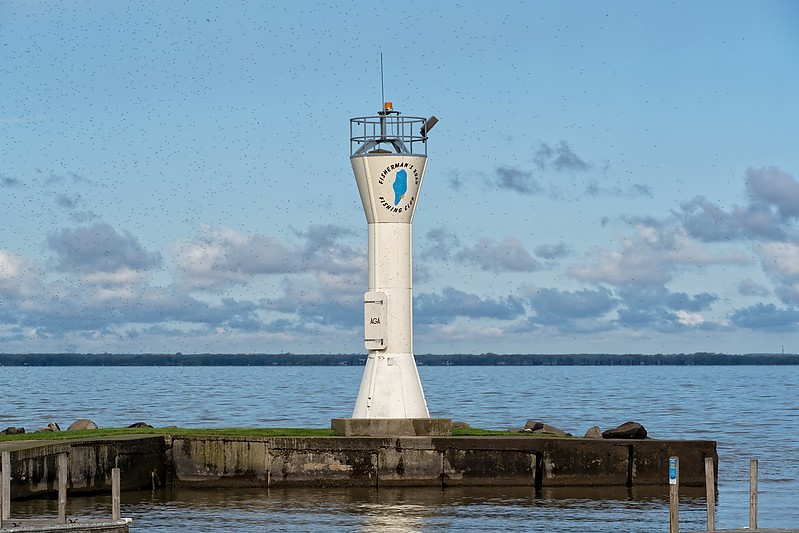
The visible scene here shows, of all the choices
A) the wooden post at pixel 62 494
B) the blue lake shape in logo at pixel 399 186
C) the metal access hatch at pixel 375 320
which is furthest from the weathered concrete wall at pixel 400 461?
the wooden post at pixel 62 494

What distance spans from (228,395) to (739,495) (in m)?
70.2

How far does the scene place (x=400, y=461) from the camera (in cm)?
2847

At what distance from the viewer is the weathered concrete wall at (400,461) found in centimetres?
2844

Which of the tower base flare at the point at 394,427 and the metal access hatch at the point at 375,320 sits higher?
the metal access hatch at the point at 375,320

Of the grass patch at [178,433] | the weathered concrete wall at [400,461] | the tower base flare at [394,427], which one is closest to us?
the weathered concrete wall at [400,461]

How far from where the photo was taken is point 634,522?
25.0 metres

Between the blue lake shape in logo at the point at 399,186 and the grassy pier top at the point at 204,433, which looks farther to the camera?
the grassy pier top at the point at 204,433

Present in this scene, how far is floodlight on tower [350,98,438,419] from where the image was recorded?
29203 millimetres

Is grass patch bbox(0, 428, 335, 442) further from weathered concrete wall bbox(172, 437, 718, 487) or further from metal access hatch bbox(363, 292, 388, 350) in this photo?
metal access hatch bbox(363, 292, 388, 350)

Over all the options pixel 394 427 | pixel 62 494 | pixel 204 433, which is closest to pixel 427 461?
pixel 394 427

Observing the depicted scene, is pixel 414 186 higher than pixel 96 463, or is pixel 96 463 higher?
pixel 414 186

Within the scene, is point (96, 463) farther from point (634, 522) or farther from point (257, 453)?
point (634, 522)

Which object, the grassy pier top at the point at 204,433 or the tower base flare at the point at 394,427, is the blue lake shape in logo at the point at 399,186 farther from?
the grassy pier top at the point at 204,433

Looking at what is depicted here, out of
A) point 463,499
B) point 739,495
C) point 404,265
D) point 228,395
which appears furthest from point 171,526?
point 228,395
